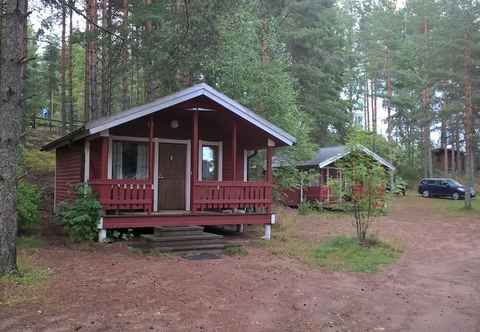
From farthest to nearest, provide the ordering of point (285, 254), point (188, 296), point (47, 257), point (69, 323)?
point (285, 254) < point (47, 257) < point (188, 296) < point (69, 323)

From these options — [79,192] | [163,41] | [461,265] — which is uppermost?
[163,41]

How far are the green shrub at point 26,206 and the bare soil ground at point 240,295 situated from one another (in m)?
1.10

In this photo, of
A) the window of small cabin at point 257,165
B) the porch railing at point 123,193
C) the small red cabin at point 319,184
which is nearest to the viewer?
the porch railing at point 123,193

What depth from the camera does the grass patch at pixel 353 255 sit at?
8211 millimetres

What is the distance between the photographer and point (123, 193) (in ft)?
31.5

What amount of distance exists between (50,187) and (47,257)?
853cm

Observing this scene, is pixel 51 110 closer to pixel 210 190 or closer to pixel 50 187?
pixel 50 187

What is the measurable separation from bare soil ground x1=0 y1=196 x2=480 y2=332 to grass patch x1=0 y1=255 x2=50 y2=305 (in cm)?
16

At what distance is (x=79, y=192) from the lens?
9547mm

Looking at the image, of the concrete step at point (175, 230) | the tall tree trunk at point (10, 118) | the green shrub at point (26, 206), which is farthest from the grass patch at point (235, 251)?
the green shrub at point (26, 206)

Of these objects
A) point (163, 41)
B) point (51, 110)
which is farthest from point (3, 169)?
point (51, 110)

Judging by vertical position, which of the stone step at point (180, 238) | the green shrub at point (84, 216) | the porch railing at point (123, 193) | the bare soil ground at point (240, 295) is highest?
the porch railing at point (123, 193)

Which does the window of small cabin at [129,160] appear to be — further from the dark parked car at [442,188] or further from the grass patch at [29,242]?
the dark parked car at [442,188]

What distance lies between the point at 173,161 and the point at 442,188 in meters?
23.0
